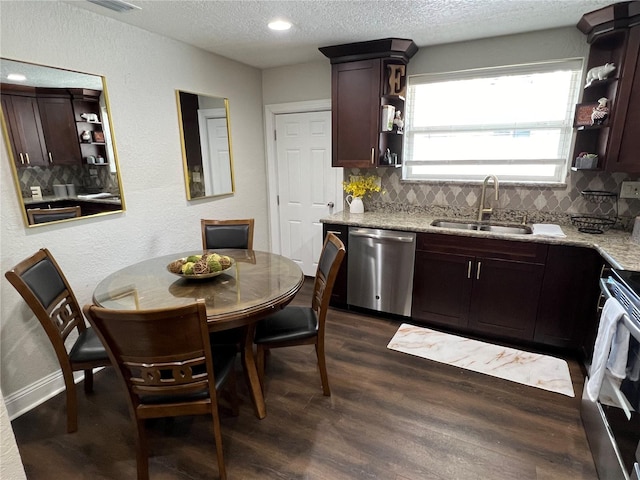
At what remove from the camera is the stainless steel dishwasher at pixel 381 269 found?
3002 millimetres

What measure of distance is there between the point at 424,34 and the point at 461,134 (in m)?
0.94

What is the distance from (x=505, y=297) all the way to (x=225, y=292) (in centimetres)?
215

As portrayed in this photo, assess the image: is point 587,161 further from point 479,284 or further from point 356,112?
point 356,112

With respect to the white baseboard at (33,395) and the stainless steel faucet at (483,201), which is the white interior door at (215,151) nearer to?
the white baseboard at (33,395)

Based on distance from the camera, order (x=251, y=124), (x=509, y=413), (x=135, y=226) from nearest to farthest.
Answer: (x=509, y=413) < (x=135, y=226) < (x=251, y=124)

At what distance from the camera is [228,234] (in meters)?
2.91

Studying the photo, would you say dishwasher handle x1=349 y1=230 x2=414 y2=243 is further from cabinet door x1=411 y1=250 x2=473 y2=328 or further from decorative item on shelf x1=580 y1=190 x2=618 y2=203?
decorative item on shelf x1=580 y1=190 x2=618 y2=203

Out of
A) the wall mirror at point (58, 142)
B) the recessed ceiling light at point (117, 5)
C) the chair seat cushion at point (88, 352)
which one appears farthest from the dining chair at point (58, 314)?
the recessed ceiling light at point (117, 5)

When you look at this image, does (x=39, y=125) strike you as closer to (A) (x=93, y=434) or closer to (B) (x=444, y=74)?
(A) (x=93, y=434)

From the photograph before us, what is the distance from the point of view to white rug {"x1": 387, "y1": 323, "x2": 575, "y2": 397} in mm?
2352

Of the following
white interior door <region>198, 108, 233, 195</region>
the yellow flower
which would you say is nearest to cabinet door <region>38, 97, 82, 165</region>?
white interior door <region>198, 108, 233, 195</region>

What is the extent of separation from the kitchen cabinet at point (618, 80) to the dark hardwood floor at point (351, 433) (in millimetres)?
1561

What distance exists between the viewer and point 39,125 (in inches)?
82.6

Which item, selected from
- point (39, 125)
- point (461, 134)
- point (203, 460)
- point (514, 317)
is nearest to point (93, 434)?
point (203, 460)
